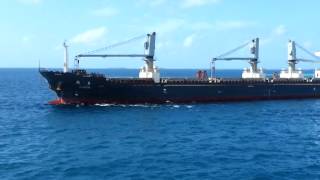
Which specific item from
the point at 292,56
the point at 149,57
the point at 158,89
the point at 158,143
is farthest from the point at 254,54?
the point at 158,143

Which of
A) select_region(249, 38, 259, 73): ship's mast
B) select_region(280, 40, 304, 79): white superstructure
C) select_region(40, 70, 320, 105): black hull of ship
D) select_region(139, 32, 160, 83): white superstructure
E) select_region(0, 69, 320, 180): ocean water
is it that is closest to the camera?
select_region(0, 69, 320, 180): ocean water

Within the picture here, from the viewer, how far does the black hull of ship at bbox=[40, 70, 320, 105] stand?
76.1 meters

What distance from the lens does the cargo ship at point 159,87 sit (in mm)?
76375

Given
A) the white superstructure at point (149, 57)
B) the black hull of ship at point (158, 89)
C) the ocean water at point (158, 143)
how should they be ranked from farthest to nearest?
1. the white superstructure at point (149, 57)
2. the black hull of ship at point (158, 89)
3. the ocean water at point (158, 143)

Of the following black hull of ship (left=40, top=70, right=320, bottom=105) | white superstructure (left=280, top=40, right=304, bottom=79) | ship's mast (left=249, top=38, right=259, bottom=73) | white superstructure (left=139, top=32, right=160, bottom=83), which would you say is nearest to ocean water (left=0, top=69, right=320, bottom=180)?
black hull of ship (left=40, top=70, right=320, bottom=105)

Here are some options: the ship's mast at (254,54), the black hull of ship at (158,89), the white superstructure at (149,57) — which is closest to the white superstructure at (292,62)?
the black hull of ship at (158,89)

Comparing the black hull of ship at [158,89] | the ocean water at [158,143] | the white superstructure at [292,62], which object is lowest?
the ocean water at [158,143]

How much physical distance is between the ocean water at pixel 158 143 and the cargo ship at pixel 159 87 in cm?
286

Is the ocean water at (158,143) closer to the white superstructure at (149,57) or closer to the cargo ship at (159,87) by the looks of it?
the cargo ship at (159,87)

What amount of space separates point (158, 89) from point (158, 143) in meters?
34.0

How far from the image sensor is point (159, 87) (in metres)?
82.6

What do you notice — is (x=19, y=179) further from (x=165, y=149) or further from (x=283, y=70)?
(x=283, y=70)

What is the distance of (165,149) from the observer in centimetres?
4572

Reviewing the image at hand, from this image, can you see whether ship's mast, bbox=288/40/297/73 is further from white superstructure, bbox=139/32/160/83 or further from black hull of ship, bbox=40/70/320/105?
white superstructure, bbox=139/32/160/83
